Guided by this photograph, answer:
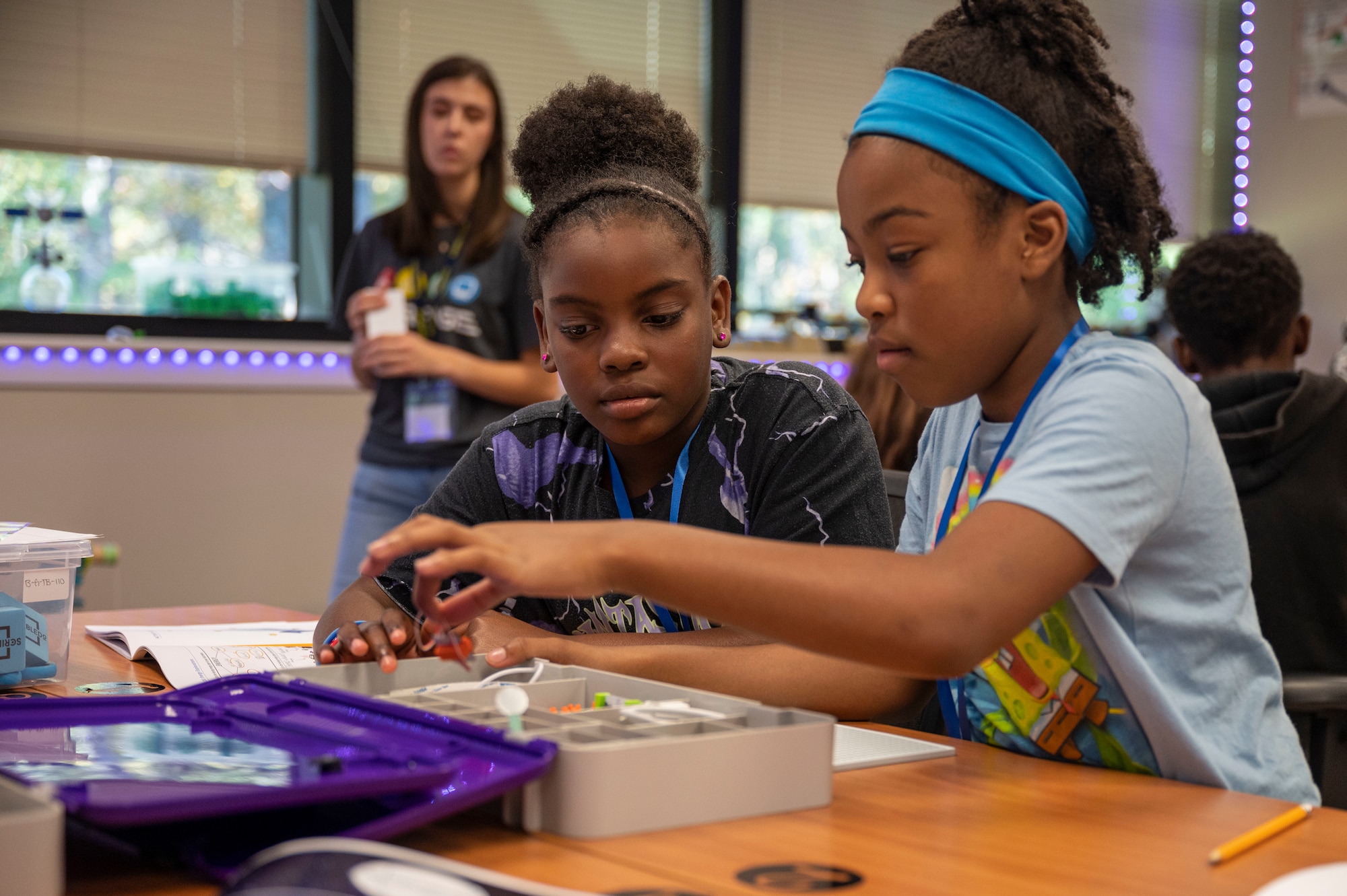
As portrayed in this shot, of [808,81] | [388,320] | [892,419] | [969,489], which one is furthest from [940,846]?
[808,81]

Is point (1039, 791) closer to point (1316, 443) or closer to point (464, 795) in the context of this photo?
point (464, 795)

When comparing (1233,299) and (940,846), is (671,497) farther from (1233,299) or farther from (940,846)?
(1233,299)

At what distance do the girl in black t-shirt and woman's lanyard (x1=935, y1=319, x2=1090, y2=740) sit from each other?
175mm

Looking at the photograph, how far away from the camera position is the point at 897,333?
1.04 m

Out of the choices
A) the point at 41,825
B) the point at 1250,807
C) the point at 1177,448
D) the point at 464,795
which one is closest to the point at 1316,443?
the point at 1177,448

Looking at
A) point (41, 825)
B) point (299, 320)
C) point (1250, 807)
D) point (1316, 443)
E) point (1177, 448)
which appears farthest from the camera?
point (299, 320)

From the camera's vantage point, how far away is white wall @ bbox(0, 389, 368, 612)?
358cm

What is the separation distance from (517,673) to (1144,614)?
1.59 feet

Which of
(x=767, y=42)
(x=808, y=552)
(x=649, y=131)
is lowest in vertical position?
(x=808, y=552)

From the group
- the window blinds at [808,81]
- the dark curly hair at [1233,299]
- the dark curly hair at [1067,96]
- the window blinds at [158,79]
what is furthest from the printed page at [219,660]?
the window blinds at [808,81]

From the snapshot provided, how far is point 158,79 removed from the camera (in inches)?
151

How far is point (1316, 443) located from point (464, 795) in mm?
1587

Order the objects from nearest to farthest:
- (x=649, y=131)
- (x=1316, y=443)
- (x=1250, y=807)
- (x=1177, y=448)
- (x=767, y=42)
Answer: (x=1250, y=807), (x=1177, y=448), (x=649, y=131), (x=1316, y=443), (x=767, y=42)

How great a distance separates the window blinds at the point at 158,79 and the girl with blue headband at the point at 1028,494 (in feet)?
10.8
